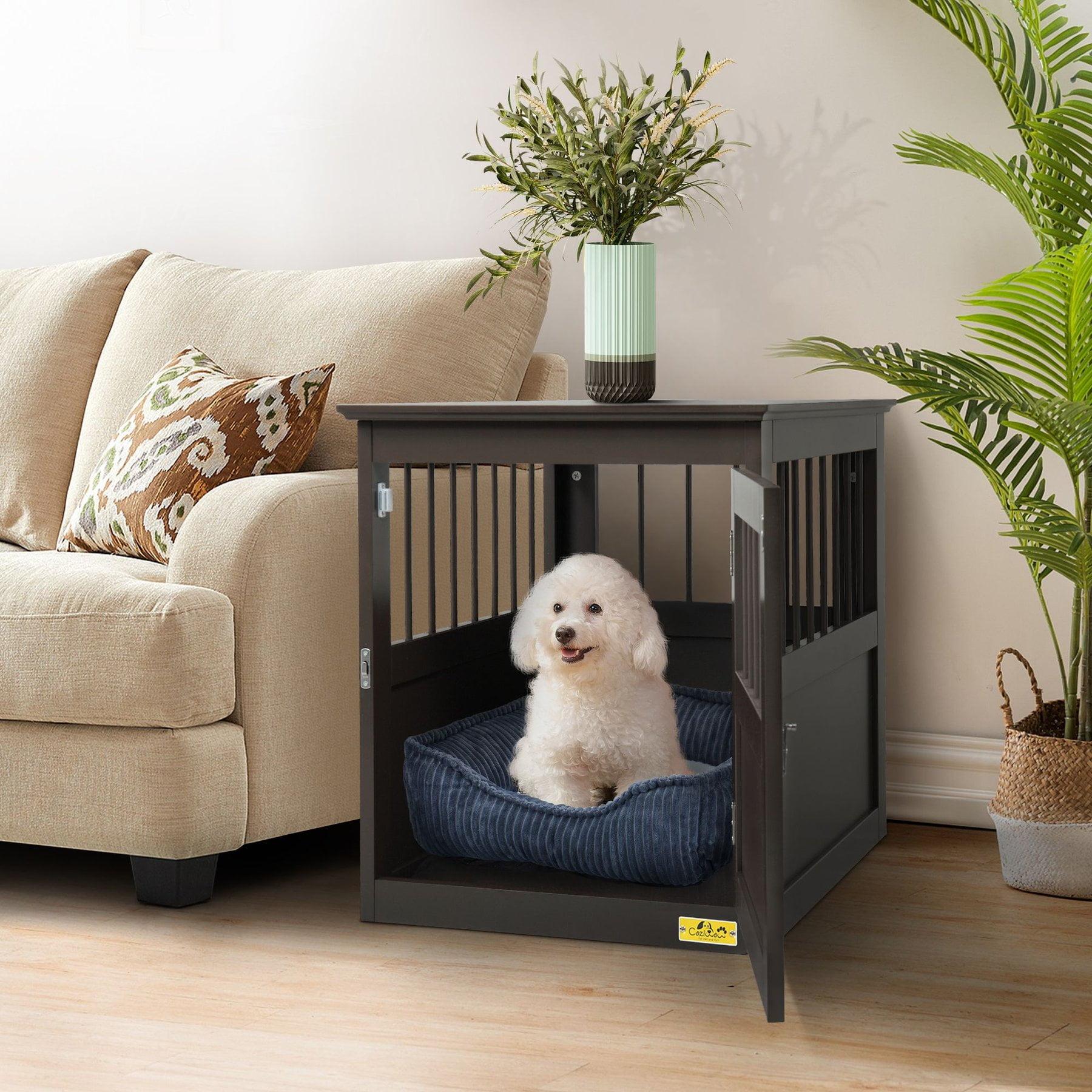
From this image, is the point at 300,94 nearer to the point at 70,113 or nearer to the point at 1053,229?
the point at 70,113

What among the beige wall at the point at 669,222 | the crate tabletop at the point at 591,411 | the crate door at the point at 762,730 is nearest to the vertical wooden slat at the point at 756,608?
the crate door at the point at 762,730

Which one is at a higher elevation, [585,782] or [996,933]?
[585,782]

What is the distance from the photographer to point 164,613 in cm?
178

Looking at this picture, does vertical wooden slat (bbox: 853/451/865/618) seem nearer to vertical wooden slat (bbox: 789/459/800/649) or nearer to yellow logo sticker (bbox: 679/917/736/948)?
vertical wooden slat (bbox: 789/459/800/649)

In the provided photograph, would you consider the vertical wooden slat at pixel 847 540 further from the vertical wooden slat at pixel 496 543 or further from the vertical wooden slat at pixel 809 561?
the vertical wooden slat at pixel 496 543

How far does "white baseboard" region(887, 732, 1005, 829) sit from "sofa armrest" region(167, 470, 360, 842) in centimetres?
100

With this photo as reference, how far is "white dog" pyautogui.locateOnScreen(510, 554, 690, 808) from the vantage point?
1.86 m

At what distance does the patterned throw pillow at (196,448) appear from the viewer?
2129mm

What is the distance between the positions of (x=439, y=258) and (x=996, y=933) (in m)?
1.66

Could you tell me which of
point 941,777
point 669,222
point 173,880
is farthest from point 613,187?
point 941,777

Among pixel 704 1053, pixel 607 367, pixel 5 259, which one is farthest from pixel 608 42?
pixel 704 1053

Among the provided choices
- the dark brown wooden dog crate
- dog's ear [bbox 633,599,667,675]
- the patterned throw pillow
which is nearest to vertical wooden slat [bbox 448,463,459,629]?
the dark brown wooden dog crate

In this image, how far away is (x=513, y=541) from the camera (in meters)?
2.26

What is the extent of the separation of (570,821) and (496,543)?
560 mm
